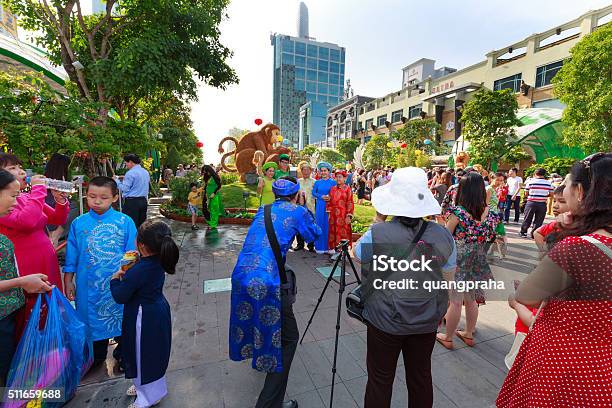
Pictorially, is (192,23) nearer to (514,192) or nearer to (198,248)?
(198,248)

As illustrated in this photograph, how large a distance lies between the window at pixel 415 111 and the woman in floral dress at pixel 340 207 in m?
41.0

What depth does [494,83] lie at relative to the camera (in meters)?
31.0

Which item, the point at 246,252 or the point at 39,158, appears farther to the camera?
the point at 39,158

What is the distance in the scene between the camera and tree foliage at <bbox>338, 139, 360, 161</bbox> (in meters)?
54.0

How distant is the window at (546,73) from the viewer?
81.4 feet

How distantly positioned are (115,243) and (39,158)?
2.65m

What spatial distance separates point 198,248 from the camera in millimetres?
6367

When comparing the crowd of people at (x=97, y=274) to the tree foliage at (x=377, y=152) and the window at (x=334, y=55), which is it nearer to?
the tree foliage at (x=377, y=152)

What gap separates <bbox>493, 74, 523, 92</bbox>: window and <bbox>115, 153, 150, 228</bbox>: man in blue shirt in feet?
108

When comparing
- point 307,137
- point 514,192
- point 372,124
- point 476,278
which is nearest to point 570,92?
point 514,192

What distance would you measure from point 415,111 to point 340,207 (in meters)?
42.6

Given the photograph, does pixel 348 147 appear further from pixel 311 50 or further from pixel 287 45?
pixel 311 50

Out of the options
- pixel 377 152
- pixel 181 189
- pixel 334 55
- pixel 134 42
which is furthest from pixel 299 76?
pixel 134 42

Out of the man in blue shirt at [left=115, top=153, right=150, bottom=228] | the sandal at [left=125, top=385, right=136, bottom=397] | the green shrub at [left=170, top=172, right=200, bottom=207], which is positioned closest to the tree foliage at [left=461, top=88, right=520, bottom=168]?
the green shrub at [left=170, top=172, right=200, bottom=207]
